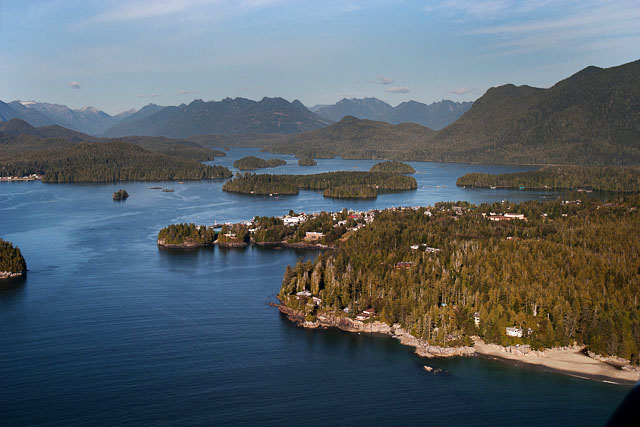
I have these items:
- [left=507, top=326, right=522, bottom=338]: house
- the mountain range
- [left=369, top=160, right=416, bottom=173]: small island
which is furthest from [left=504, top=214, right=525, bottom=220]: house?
the mountain range

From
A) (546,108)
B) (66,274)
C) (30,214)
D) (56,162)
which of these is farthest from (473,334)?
(546,108)

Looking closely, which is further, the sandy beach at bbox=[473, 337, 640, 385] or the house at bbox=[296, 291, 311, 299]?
the house at bbox=[296, 291, 311, 299]

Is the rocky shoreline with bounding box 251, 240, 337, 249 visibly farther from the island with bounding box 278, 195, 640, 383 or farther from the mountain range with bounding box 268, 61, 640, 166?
the mountain range with bounding box 268, 61, 640, 166

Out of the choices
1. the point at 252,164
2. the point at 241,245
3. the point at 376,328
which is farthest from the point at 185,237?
the point at 252,164

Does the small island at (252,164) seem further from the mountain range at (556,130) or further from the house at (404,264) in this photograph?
the house at (404,264)

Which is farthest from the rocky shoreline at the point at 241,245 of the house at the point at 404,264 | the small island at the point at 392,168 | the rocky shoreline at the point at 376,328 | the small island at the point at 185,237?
the small island at the point at 392,168

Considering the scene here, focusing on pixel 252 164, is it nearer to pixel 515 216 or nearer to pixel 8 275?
pixel 515 216
